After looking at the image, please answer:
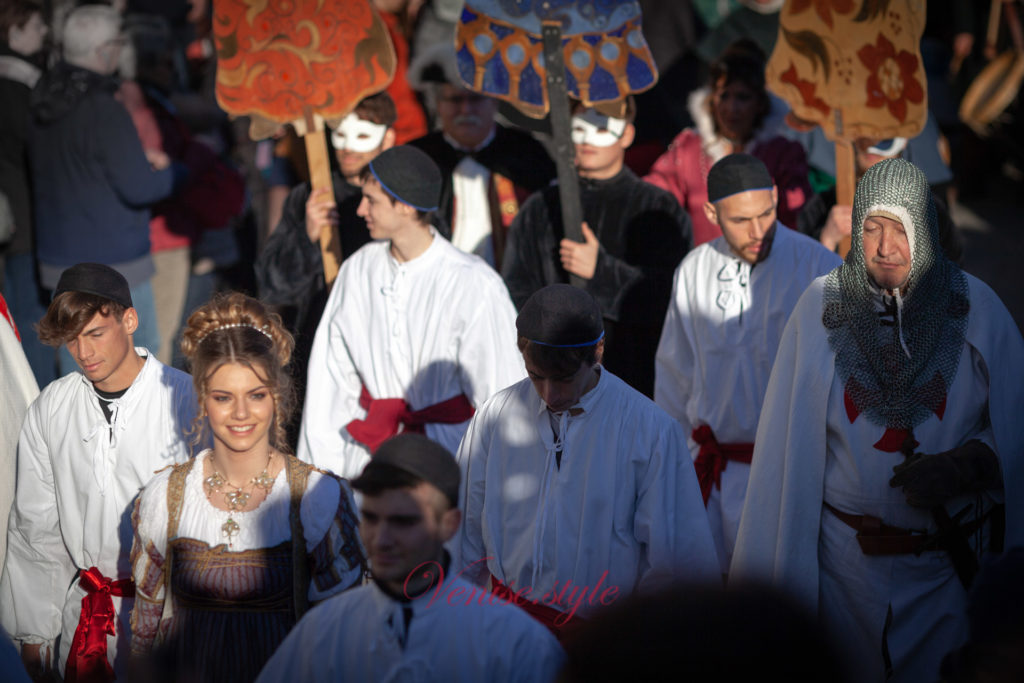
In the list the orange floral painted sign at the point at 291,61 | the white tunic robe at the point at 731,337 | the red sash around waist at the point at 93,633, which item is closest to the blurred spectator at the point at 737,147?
the white tunic robe at the point at 731,337

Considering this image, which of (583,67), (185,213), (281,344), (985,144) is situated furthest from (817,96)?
(985,144)

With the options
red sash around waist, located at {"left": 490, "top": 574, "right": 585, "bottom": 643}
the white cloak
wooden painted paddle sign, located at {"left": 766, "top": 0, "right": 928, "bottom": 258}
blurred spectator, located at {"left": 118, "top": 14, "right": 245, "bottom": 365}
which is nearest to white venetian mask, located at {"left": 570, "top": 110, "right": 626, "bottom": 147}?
wooden painted paddle sign, located at {"left": 766, "top": 0, "right": 928, "bottom": 258}

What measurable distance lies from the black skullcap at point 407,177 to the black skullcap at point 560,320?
159 centimetres

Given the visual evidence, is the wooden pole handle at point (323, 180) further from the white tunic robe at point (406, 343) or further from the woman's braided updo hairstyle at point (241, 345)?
the woman's braided updo hairstyle at point (241, 345)

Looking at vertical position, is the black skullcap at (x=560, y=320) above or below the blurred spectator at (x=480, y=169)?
above

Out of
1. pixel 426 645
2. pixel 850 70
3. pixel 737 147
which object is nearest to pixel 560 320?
pixel 426 645

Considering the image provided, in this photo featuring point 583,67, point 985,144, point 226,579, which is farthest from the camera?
point 985,144

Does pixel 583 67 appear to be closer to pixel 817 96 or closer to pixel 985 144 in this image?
pixel 817 96

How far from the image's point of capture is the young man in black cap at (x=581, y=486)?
3.54 metres

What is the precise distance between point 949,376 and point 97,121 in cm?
542

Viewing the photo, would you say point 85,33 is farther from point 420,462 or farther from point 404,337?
point 420,462

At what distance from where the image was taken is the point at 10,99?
7.04 meters

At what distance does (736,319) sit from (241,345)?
2.37 meters

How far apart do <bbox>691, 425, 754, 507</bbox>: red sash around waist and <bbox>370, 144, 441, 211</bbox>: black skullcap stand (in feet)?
5.52
